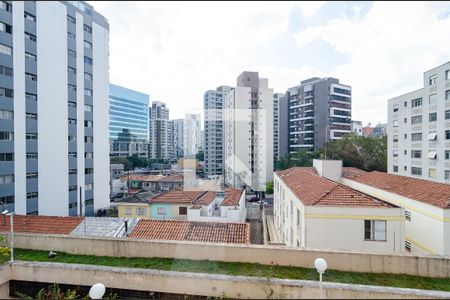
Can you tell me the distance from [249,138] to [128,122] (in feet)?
78.4

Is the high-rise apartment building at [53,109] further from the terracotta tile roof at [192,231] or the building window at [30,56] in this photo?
the terracotta tile roof at [192,231]

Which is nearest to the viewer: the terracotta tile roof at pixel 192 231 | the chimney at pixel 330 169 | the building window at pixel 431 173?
the terracotta tile roof at pixel 192 231

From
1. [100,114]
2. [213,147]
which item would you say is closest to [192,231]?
[100,114]

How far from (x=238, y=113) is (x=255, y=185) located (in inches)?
338

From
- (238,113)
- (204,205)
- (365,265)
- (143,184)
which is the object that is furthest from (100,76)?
(365,265)

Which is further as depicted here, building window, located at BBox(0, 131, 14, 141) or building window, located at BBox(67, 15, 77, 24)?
building window, located at BBox(67, 15, 77, 24)

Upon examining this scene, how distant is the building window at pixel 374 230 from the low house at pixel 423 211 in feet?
2.16

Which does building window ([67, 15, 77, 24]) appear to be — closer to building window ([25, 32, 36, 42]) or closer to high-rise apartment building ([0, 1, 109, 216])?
high-rise apartment building ([0, 1, 109, 216])

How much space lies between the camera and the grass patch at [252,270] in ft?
14.5

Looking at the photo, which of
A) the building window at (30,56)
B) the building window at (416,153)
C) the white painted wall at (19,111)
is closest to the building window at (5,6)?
the white painted wall at (19,111)

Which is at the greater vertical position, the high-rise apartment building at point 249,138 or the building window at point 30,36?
the building window at point 30,36

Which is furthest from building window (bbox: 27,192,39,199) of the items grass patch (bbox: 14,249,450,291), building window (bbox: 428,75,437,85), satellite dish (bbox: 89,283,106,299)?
building window (bbox: 428,75,437,85)

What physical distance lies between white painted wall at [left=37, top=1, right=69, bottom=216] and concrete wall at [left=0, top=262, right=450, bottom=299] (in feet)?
43.9

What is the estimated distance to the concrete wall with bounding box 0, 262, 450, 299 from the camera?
3689mm
